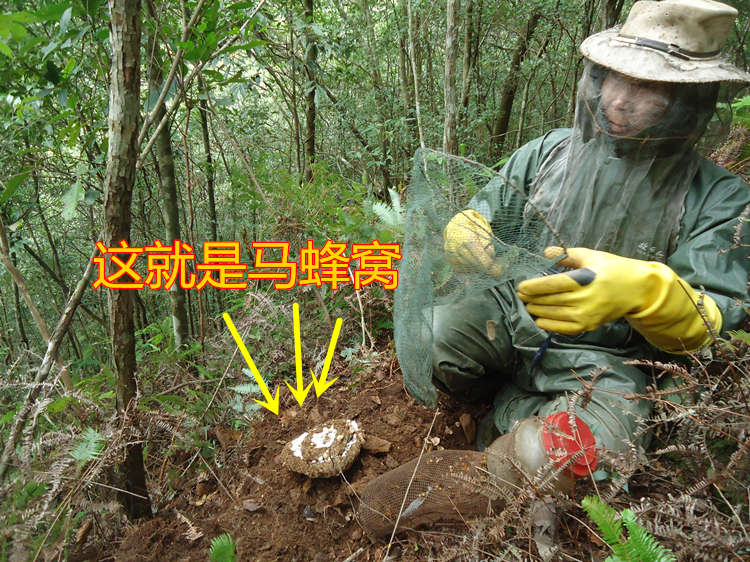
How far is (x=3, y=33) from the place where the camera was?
4.07ft

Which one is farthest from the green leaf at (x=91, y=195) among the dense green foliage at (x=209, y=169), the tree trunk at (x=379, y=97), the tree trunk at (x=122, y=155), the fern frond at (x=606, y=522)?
the tree trunk at (x=379, y=97)

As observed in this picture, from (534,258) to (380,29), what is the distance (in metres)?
6.77

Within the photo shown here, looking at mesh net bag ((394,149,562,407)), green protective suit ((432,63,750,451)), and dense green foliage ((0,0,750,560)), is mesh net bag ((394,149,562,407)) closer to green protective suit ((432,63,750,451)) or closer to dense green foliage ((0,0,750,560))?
green protective suit ((432,63,750,451))

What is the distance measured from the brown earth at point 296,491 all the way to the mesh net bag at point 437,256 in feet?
1.21

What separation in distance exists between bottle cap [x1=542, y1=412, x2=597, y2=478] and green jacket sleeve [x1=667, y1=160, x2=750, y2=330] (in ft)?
2.52

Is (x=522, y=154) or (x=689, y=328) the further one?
(x=522, y=154)

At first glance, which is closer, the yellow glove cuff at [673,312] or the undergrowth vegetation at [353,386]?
the undergrowth vegetation at [353,386]

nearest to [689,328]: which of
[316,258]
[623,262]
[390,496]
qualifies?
[623,262]

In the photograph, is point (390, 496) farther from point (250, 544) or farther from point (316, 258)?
point (316, 258)

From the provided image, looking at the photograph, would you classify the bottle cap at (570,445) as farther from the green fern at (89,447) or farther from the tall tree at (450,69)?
the tall tree at (450,69)

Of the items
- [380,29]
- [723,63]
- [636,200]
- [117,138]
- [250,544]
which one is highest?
[380,29]

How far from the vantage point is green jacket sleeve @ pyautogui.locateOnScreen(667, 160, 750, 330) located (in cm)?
175

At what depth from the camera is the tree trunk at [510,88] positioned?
6168mm

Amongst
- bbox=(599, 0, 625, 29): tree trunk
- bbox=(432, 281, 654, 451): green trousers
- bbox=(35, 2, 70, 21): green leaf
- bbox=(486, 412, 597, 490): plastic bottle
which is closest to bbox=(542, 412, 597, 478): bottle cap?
bbox=(486, 412, 597, 490): plastic bottle
